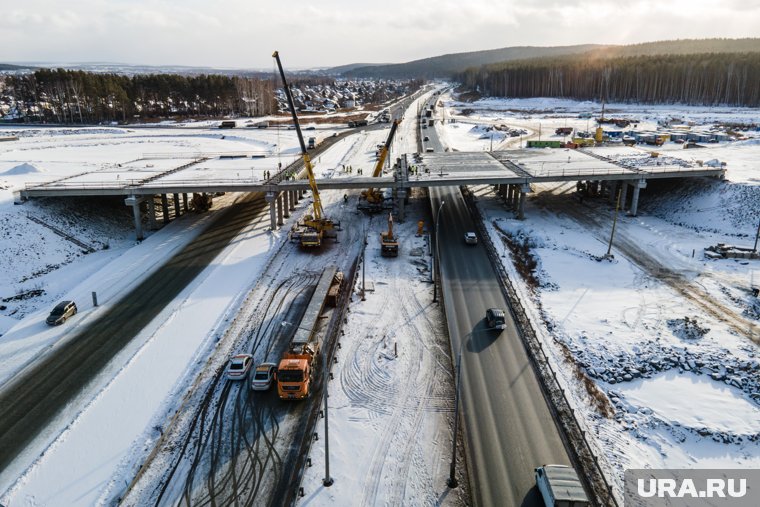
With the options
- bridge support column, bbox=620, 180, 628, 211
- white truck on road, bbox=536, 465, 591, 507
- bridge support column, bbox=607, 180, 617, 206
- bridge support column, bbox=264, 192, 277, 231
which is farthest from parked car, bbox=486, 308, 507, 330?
bridge support column, bbox=607, 180, 617, 206

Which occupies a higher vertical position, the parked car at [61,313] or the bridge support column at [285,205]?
the bridge support column at [285,205]

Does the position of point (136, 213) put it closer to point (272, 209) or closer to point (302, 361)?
point (272, 209)

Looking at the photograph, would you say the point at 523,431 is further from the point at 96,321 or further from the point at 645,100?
the point at 645,100

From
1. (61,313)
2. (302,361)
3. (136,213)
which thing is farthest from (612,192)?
(61,313)

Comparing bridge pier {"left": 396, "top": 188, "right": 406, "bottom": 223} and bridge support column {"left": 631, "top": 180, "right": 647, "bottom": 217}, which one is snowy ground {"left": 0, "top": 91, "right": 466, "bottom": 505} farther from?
bridge support column {"left": 631, "top": 180, "right": 647, "bottom": 217}

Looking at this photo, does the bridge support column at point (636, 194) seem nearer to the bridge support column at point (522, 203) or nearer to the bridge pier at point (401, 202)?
the bridge support column at point (522, 203)

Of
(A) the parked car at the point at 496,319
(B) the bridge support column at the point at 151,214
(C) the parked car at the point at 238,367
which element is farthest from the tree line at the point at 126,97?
(A) the parked car at the point at 496,319
